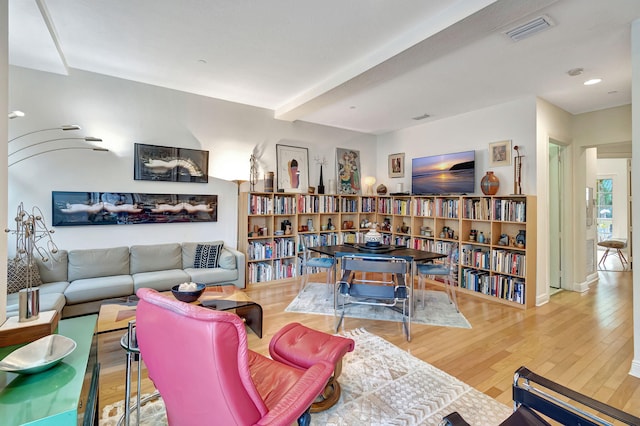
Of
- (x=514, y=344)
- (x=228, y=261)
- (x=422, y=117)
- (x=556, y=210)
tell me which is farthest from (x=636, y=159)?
(x=228, y=261)

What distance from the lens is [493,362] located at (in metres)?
2.58

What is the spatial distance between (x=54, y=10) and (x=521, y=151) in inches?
206

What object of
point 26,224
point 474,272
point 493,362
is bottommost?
point 493,362

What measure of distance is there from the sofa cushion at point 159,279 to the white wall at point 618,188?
386 inches

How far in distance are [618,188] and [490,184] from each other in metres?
5.92

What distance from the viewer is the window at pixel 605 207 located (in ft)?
25.6

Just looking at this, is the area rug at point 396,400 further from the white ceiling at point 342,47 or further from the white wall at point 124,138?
the white wall at point 124,138

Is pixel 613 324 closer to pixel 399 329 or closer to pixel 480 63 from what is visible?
pixel 399 329

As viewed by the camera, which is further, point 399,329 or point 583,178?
point 583,178

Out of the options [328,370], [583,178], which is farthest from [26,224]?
[583,178]

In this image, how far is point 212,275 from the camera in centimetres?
398

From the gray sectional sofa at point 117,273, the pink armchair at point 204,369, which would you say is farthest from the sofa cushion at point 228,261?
the pink armchair at point 204,369

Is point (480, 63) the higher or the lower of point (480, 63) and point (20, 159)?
the higher

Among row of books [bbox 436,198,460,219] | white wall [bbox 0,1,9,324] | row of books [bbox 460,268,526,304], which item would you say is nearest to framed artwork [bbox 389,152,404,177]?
Answer: row of books [bbox 436,198,460,219]
